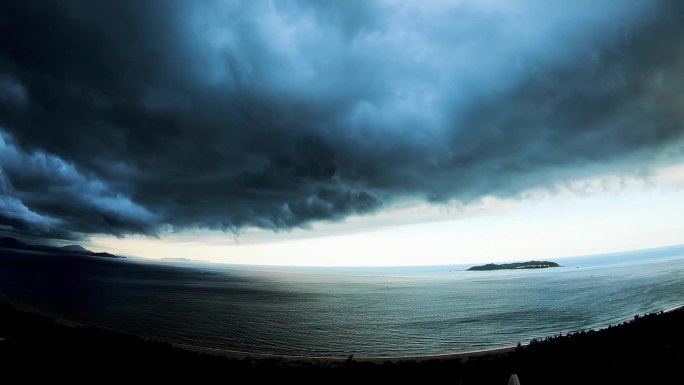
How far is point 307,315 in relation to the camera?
87.6 metres

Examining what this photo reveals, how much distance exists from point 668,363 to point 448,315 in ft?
223

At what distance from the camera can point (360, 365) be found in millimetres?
36719

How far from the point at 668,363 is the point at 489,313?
6980 centimetres

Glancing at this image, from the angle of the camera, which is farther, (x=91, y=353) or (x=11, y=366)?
(x=91, y=353)


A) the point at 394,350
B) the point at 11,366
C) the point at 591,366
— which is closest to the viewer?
the point at 591,366

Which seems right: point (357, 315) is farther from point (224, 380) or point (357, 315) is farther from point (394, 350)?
point (224, 380)

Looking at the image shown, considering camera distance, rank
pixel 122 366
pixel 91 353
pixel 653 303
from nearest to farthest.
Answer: pixel 122 366
pixel 91 353
pixel 653 303

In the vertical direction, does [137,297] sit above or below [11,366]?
below

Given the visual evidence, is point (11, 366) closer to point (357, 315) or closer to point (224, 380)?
point (224, 380)

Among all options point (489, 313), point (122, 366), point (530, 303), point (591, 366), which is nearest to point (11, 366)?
point (122, 366)

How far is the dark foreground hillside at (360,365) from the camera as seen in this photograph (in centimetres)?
2187

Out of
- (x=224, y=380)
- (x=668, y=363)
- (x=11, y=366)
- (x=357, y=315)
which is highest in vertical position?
(x=668, y=363)

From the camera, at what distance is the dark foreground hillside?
21870mm

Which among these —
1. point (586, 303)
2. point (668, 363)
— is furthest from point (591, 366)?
point (586, 303)
